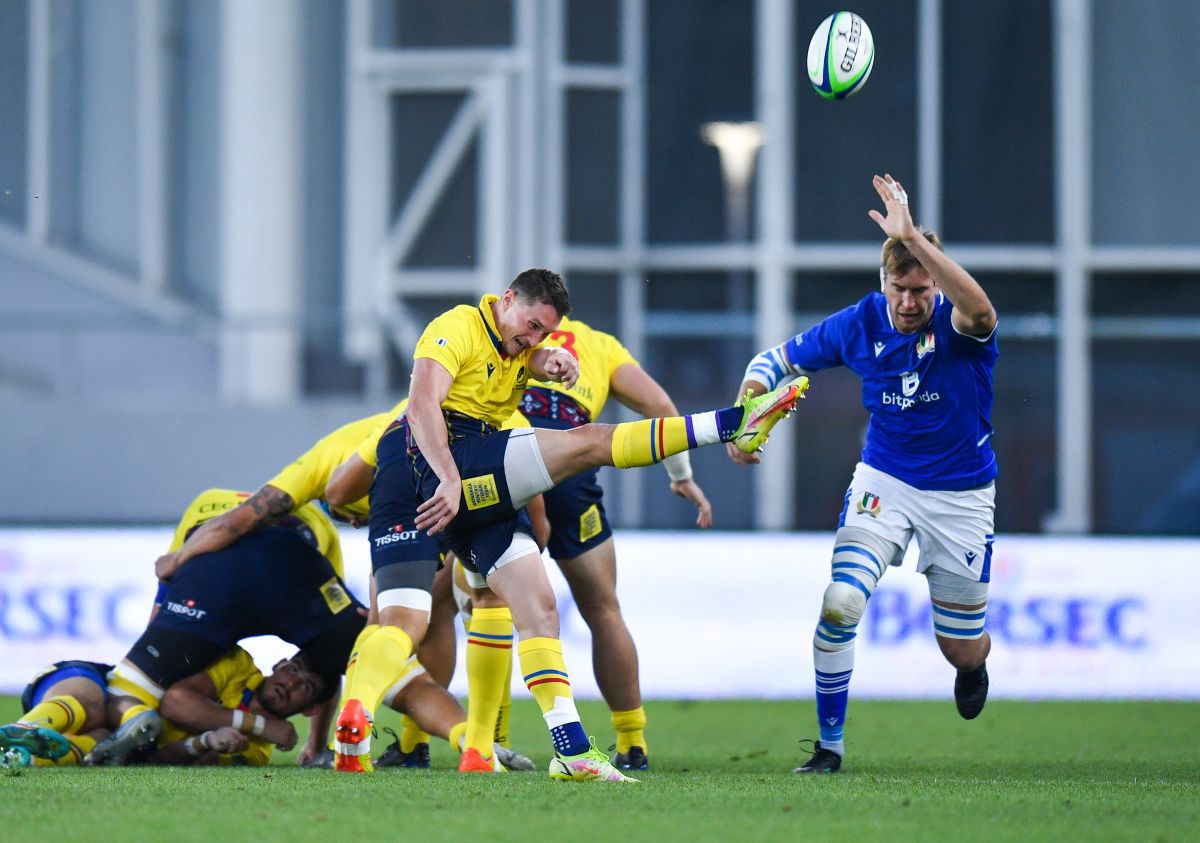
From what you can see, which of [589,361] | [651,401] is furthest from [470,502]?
[651,401]

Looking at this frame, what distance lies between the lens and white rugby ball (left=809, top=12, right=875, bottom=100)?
6.80 metres

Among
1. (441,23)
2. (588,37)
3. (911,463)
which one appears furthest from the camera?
(441,23)

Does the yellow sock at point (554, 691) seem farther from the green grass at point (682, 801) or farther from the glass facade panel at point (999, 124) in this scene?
the glass facade panel at point (999, 124)

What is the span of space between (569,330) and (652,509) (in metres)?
7.77

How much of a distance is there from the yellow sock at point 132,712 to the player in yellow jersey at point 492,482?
1.08 m

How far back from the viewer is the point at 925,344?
6.49m

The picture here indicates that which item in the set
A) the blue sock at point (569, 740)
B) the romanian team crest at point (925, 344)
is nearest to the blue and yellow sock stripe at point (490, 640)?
the blue sock at point (569, 740)

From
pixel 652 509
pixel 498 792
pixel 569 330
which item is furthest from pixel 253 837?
pixel 652 509

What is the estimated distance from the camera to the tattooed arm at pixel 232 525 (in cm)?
686

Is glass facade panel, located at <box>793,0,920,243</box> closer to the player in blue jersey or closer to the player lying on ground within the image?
the player in blue jersey

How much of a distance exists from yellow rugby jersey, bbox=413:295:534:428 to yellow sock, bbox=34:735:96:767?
76.4 inches

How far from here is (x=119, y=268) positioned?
1639 centimetres

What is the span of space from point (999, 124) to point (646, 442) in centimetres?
1128

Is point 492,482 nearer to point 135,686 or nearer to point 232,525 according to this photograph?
point 232,525
